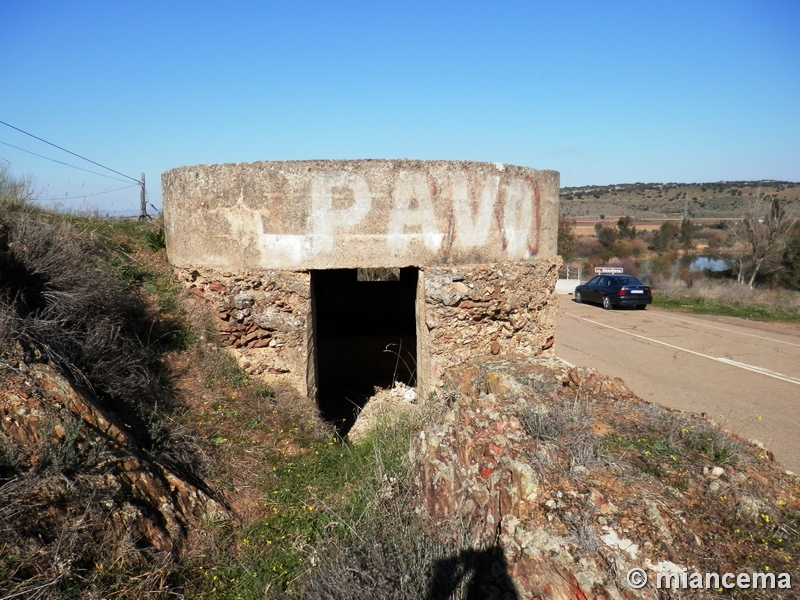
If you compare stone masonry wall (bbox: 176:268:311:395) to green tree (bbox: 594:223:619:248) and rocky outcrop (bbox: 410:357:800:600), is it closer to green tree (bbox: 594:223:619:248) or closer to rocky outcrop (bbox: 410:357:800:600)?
rocky outcrop (bbox: 410:357:800:600)

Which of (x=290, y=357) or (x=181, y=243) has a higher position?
(x=181, y=243)

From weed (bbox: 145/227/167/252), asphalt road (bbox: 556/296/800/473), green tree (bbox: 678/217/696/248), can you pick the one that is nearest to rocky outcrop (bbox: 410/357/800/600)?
asphalt road (bbox: 556/296/800/473)

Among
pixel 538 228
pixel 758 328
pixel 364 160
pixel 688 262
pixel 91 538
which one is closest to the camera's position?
pixel 91 538

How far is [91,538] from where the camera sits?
2.76 metres

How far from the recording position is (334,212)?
5332mm

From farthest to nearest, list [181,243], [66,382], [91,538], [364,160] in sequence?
[181,243]
[364,160]
[66,382]
[91,538]

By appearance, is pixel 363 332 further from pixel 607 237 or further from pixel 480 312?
pixel 607 237

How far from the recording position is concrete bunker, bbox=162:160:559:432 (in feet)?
17.5

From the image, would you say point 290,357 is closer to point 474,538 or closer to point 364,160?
point 364,160

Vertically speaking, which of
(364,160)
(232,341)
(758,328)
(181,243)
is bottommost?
A: (758,328)

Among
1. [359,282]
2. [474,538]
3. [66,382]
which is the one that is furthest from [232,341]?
[359,282]

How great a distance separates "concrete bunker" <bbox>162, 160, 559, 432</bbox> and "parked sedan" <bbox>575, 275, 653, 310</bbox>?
47.4 feet

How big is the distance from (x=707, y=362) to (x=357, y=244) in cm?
917

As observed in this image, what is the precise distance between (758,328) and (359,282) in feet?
38.1
